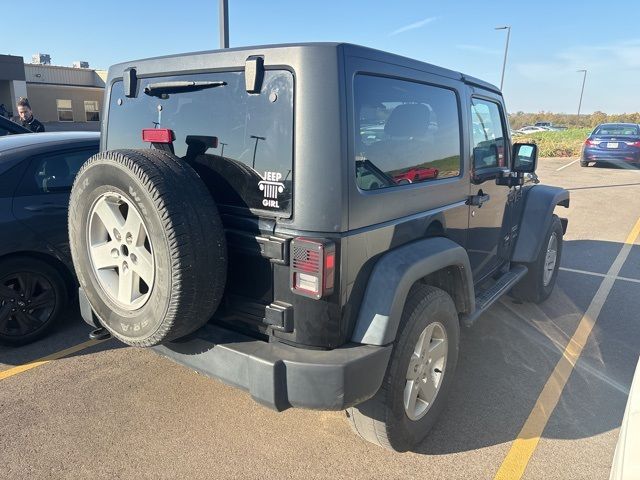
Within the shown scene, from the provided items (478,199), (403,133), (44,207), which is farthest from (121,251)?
(478,199)

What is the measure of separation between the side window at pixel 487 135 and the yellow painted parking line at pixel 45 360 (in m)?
3.29

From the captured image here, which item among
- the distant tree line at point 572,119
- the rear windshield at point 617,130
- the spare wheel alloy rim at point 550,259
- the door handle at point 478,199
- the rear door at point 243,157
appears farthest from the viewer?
the distant tree line at point 572,119

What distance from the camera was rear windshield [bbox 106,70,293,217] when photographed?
2158 millimetres

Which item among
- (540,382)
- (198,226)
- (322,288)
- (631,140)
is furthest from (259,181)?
(631,140)

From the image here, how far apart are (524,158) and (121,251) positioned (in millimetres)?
3218

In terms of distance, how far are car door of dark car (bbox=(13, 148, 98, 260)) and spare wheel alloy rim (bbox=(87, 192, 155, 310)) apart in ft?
5.36

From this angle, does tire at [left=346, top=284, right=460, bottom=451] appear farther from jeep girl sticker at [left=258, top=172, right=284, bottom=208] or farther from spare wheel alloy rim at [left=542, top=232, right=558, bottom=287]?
spare wheel alloy rim at [left=542, top=232, right=558, bottom=287]

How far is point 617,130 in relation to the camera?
1694cm

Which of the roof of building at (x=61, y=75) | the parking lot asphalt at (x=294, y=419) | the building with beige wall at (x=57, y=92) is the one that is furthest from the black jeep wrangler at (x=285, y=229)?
the roof of building at (x=61, y=75)

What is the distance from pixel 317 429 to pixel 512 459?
1090mm

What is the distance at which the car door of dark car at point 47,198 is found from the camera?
3.72 m

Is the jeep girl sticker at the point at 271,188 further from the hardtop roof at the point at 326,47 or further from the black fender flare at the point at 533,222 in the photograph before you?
the black fender flare at the point at 533,222

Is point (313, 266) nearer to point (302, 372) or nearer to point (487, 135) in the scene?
point (302, 372)

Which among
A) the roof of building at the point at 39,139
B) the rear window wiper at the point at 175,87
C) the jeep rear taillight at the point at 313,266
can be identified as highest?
the rear window wiper at the point at 175,87
